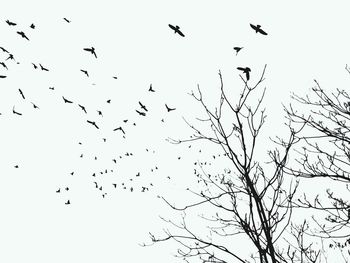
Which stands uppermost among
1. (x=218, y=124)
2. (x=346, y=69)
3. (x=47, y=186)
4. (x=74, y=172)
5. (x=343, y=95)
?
(x=74, y=172)

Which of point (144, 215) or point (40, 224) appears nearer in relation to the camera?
point (40, 224)

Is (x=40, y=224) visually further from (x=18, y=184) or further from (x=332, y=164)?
(x=332, y=164)

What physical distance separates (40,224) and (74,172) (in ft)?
18.7

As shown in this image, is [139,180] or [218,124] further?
[139,180]

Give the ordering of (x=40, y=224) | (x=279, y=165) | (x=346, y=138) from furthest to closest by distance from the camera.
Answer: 1. (x=40, y=224)
2. (x=346, y=138)
3. (x=279, y=165)

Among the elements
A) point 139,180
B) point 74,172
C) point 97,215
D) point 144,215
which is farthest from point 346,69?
point 74,172


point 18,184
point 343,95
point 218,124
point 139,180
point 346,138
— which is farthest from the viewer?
point 139,180

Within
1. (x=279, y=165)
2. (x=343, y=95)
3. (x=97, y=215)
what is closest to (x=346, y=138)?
(x=343, y=95)

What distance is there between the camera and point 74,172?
1853 cm

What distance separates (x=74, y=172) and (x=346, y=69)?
1567cm

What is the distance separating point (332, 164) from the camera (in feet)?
15.8

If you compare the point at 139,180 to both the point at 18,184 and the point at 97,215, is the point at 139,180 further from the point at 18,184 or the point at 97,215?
the point at 18,184

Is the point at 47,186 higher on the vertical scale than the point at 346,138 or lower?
higher

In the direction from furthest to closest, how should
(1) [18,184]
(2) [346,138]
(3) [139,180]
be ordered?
(3) [139,180] → (1) [18,184] → (2) [346,138]
